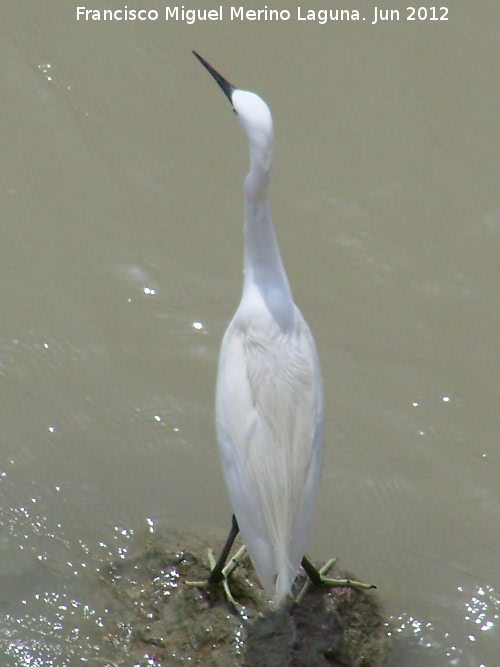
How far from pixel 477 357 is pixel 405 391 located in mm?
472

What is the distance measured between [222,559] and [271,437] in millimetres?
709

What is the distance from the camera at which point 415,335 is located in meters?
5.72

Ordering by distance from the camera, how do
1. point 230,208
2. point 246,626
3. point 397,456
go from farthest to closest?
point 230,208
point 397,456
point 246,626

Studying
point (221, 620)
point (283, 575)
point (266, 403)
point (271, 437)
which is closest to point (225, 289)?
point (266, 403)

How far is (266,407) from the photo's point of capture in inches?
164

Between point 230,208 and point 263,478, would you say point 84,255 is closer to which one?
point 230,208

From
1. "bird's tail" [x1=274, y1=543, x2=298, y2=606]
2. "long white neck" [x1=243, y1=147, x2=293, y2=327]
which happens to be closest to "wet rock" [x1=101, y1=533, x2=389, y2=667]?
"bird's tail" [x1=274, y1=543, x2=298, y2=606]

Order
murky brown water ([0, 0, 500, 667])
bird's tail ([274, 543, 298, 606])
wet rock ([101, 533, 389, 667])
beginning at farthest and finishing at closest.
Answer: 1. murky brown water ([0, 0, 500, 667])
2. wet rock ([101, 533, 389, 667])
3. bird's tail ([274, 543, 298, 606])

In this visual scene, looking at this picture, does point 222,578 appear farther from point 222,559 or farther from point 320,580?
point 320,580

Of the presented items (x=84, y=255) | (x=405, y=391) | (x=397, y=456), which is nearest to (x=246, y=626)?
(x=397, y=456)

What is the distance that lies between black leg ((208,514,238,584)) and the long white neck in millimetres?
912

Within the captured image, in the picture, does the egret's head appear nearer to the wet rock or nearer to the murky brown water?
the murky brown water

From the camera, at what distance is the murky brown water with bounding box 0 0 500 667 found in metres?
4.95

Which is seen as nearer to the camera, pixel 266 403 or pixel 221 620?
pixel 266 403
